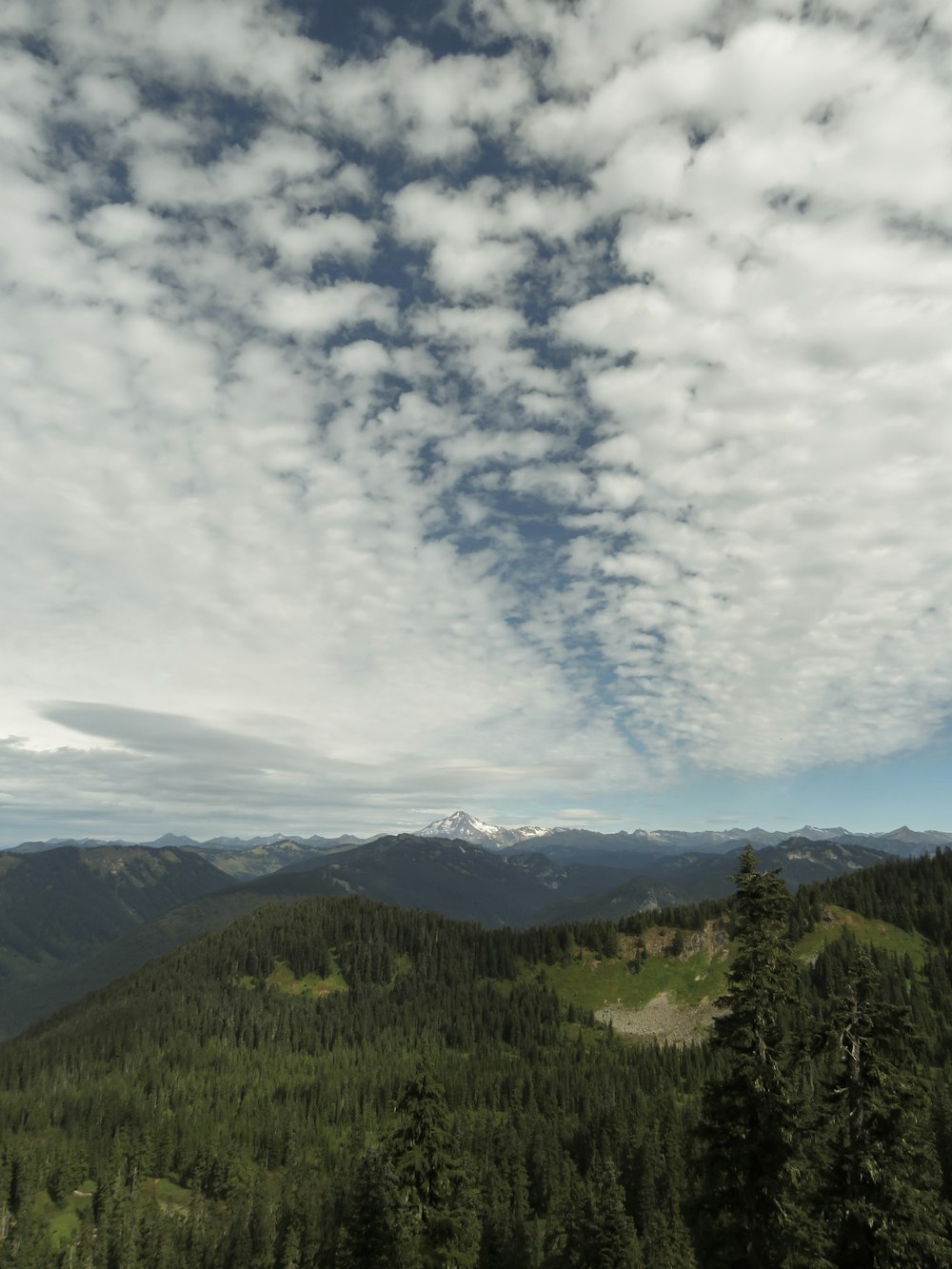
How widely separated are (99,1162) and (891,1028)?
778ft

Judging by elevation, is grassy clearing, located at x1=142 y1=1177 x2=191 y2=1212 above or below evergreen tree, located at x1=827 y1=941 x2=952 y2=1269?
below

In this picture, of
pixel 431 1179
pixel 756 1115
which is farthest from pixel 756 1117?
pixel 431 1179

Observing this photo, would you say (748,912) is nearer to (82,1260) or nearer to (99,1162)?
(82,1260)

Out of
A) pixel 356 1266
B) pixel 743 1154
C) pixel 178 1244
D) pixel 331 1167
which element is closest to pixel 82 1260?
pixel 178 1244

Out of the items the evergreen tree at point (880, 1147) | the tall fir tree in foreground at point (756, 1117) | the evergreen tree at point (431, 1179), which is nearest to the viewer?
the evergreen tree at point (880, 1147)

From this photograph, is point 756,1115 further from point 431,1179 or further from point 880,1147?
point 431,1179

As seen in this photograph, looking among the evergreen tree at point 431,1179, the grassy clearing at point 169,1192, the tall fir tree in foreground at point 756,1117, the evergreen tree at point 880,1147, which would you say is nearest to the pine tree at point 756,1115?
the tall fir tree in foreground at point 756,1117

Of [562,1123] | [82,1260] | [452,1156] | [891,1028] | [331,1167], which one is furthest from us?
[331,1167]

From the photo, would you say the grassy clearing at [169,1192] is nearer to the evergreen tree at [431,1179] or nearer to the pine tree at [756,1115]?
the evergreen tree at [431,1179]

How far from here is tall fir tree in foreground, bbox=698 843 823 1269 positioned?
2803cm

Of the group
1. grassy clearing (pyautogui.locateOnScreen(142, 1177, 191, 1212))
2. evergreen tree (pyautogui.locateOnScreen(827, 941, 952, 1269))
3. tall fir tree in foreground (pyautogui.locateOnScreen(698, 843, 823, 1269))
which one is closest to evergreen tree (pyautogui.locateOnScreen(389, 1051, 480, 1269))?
tall fir tree in foreground (pyautogui.locateOnScreen(698, 843, 823, 1269))

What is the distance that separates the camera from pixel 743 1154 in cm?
2877

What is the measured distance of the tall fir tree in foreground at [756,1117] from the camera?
1104 inches

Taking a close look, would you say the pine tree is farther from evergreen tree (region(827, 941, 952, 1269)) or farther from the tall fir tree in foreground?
evergreen tree (region(827, 941, 952, 1269))
